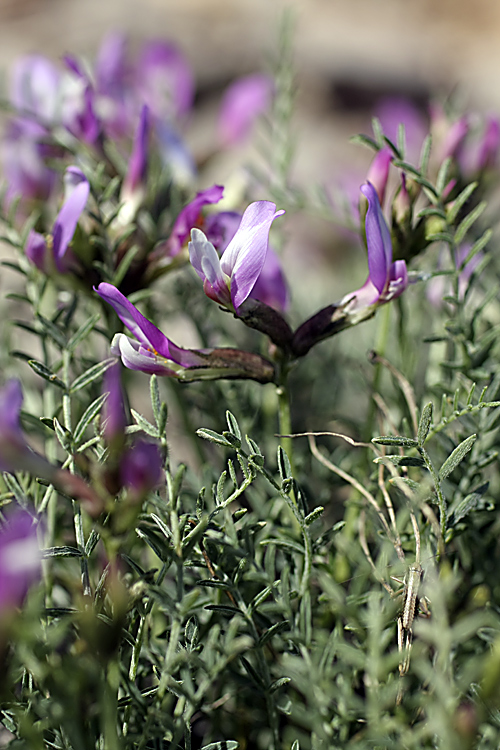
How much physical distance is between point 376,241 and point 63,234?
0.90 feet

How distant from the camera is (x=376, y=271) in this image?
21.0 inches

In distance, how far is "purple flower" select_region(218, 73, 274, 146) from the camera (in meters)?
1.08

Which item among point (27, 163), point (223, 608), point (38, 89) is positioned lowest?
point (223, 608)

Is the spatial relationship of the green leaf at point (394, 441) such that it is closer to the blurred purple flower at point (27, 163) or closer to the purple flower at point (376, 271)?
the purple flower at point (376, 271)

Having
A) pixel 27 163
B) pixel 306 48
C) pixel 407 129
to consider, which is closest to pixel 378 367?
pixel 27 163

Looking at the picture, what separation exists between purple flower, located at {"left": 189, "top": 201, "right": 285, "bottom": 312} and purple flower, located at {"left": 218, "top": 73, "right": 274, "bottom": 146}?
0.65 metres

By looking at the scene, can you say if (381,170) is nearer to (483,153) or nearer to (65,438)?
(483,153)

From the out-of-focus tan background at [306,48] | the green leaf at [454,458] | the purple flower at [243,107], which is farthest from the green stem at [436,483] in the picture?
the out-of-focus tan background at [306,48]

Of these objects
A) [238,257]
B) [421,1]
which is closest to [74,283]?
[238,257]

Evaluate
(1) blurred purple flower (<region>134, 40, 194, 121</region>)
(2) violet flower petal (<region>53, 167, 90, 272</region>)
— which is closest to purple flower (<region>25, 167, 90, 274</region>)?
(2) violet flower petal (<region>53, 167, 90, 272</region>)

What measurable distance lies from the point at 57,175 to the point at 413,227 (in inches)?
20.0

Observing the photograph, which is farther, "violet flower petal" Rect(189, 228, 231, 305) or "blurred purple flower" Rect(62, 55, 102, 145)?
"blurred purple flower" Rect(62, 55, 102, 145)

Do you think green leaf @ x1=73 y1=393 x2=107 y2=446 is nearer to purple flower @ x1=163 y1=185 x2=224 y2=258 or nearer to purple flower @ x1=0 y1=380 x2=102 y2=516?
purple flower @ x1=0 y1=380 x2=102 y2=516

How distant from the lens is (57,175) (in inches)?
35.1
